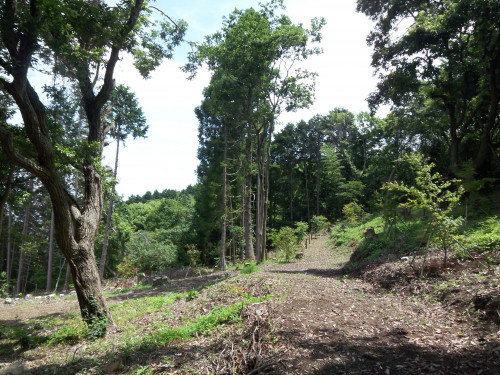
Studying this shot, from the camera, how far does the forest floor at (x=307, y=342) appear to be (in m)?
3.48

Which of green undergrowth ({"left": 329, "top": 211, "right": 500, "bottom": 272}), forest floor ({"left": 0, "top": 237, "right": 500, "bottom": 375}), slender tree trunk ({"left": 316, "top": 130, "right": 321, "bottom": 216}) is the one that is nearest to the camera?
forest floor ({"left": 0, "top": 237, "right": 500, "bottom": 375})

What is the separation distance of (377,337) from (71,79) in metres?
9.02

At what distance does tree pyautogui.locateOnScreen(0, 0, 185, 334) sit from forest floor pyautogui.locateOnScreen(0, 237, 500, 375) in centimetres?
160

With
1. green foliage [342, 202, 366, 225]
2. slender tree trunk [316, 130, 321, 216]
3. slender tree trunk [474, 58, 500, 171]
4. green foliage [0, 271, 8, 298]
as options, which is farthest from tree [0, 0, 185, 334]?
slender tree trunk [316, 130, 321, 216]

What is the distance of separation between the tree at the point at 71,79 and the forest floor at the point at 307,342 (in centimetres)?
160

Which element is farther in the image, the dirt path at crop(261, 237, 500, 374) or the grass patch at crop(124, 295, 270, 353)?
the grass patch at crop(124, 295, 270, 353)

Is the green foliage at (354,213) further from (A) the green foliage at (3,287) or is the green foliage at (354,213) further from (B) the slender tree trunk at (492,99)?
(A) the green foliage at (3,287)

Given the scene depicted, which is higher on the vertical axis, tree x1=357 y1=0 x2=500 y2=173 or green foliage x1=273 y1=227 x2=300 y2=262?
tree x1=357 y1=0 x2=500 y2=173

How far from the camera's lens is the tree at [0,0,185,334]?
5801mm

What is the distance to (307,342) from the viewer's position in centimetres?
409

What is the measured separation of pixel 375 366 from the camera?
3.38 meters

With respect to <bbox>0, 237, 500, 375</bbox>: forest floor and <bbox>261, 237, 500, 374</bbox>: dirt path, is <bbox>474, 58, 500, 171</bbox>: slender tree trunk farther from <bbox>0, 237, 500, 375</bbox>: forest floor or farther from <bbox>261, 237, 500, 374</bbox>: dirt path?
<bbox>261, 237, 500, 374</bbox>: dirt path

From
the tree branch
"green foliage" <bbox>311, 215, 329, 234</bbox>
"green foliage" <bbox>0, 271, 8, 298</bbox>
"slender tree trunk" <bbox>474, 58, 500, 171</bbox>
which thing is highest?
"slender tree trunk" <bbox>474, 58, 500, 171</bbox>

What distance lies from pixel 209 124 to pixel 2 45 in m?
17.1
